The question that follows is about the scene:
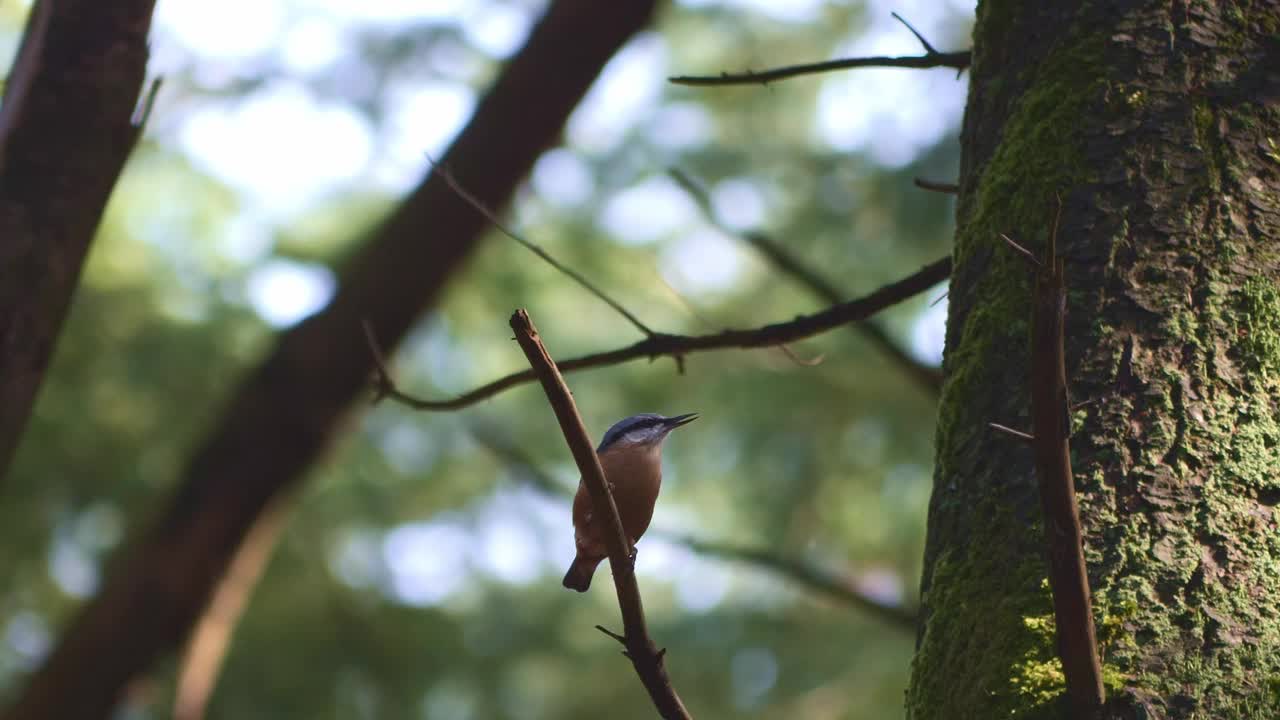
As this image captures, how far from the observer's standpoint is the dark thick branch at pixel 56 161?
2961 mm

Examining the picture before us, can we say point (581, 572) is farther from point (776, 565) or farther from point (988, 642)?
point (776, 565)

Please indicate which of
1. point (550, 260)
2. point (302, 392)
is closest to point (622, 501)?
point (550, 260)

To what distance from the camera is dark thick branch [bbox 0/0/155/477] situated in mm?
2961

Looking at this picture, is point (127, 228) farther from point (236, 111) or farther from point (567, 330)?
point (567, 330)

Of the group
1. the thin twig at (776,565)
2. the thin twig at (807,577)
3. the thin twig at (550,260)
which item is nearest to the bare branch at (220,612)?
the thin twig at (776,565)

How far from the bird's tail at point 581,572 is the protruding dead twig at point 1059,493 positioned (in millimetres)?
1153

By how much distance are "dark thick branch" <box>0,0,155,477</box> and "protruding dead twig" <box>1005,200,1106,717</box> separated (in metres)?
2.52

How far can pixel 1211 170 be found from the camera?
1.96 metres

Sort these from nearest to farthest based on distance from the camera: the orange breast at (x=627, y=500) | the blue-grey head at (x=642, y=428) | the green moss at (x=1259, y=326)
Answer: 1. the green moss at (x=1259, y=326)
2. the orange breast at (x=627, y=500)
3. the blue-grey head at (x=642, y=428)

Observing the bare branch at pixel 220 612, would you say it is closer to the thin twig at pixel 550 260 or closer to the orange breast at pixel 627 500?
the thin twig at pixel 550 260

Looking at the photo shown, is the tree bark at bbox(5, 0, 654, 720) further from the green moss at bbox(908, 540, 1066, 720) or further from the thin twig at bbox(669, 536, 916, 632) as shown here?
the green moss at bbox(908, 540, 1066, 720)

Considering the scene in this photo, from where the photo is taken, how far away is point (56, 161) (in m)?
3.01

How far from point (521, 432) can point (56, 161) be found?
23.6ft

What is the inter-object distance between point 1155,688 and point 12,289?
8.93 ft
